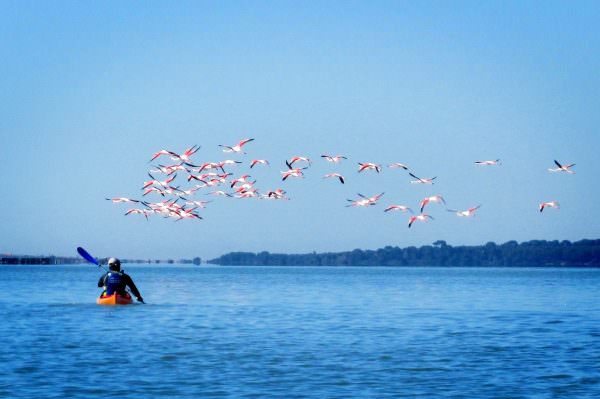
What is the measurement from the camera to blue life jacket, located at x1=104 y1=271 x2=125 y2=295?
181 feet

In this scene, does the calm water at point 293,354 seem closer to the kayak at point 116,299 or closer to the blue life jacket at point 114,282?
the kayak at point 116,299

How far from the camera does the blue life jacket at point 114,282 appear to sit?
55.2 meters

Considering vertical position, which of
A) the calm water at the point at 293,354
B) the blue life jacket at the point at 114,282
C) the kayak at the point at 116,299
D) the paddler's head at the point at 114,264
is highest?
the paddler's head at the point at 114,264

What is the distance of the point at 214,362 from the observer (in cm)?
3234

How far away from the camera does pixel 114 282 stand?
55.4m

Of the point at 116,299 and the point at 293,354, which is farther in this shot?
the point at 116,299

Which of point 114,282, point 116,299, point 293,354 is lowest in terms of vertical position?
point 293,354

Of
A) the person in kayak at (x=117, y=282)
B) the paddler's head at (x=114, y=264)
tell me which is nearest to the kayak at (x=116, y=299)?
the person in kayak at (x=117, y=282)

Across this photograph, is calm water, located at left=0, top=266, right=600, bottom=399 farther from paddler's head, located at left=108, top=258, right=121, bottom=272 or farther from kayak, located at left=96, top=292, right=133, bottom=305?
paddler's head, located at left=108, top=258, right=121, bottom=272

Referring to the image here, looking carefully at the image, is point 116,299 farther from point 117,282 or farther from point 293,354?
point 293,354

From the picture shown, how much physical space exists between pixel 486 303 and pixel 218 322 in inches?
1246

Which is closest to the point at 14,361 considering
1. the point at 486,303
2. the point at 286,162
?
the point at 286,162

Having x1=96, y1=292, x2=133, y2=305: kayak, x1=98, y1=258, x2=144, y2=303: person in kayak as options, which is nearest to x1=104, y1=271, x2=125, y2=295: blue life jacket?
x1=98, y1=258, x2=144, y2=303: person in kayak

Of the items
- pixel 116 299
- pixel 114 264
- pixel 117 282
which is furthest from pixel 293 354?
pixel 116 299
